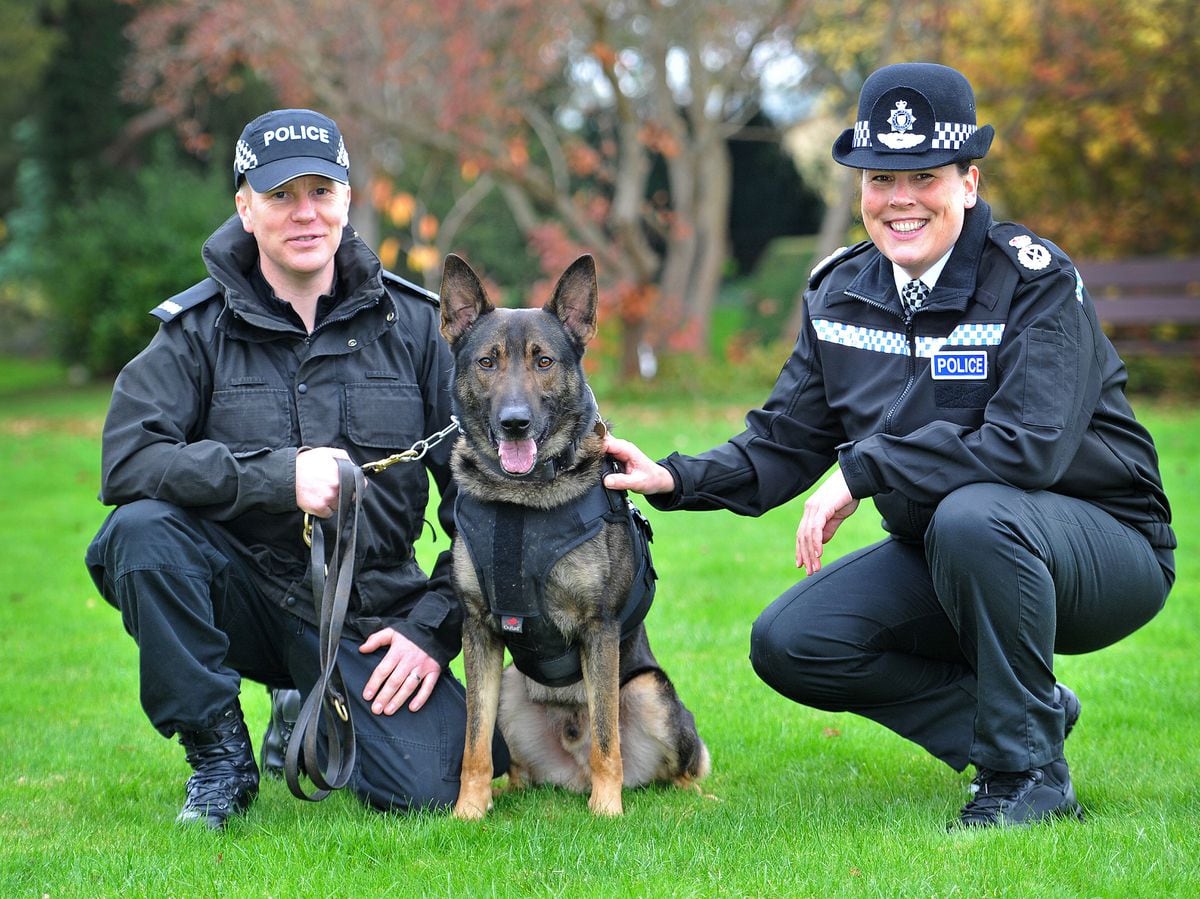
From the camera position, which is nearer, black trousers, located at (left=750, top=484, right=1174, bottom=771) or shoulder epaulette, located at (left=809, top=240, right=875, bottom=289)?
black trousers, located at (left=750, top=484, right=1174, bottom=771)

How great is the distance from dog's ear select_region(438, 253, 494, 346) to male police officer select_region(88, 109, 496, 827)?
0.26 meters

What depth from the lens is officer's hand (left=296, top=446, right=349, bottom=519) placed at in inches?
140

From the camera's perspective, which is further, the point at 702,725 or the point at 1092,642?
the point at 702,725

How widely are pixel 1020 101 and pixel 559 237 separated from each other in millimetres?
6370

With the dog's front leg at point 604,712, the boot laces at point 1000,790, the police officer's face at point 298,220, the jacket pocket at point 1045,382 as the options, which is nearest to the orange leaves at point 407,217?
the police officer's face at point 298,220

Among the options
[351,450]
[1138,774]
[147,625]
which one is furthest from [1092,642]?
[147,625]

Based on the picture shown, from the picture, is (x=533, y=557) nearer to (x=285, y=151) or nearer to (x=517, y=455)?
(x=517, y=455)

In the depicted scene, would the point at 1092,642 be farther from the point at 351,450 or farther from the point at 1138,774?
the point at 351,450

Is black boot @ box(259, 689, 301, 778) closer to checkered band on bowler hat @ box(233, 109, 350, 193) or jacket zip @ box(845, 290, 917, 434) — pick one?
checkered band on bowler hat @ box(233, 109, 350, 193)

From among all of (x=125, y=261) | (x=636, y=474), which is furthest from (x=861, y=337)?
(x=125, y=261)

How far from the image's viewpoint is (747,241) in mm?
29000

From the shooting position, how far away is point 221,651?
11.7 feet

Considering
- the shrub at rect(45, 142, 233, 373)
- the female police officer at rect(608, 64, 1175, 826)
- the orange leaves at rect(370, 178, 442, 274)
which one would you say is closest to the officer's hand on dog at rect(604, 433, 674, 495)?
the female police officer at rect(608, 64, 1175, 826)

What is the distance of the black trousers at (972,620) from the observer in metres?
3.21
